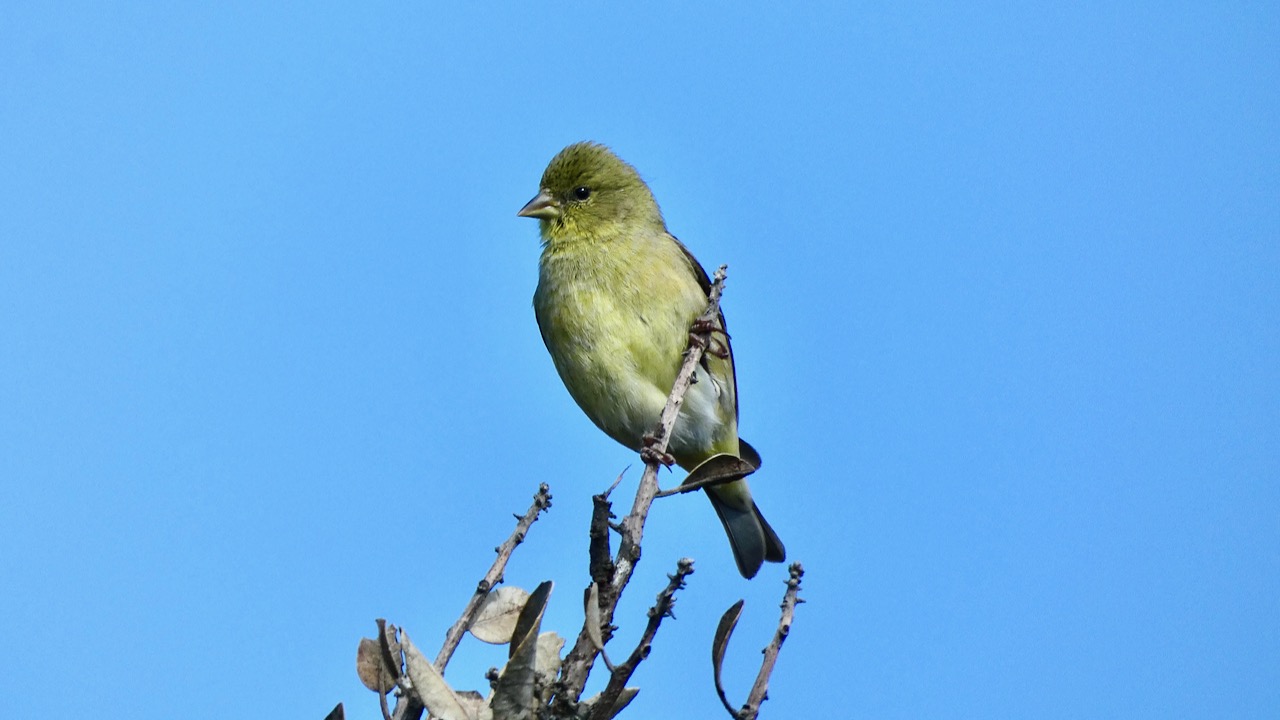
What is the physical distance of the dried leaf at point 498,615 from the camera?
2447 millimetres

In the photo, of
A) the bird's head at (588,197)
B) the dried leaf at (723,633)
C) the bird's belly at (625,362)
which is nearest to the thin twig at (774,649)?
the dried leaf at (723,633)

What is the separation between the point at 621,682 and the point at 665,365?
10.3ft

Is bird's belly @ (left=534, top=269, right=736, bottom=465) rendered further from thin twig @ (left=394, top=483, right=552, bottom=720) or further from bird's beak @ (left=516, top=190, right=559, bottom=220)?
thin twig @ (left=394, top=483, right=552, bottom=720)

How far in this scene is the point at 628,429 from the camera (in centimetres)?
550

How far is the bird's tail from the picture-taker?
19.9ft

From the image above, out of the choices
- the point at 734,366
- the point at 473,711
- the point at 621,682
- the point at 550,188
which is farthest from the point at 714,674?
the point at 550,188

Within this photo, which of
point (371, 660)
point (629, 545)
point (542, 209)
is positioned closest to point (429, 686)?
point (371, 660)

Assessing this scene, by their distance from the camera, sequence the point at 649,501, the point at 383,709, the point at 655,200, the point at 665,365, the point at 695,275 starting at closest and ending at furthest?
1. the point at 383,709
2. the point at 649,501
3. the point at 665,365
4. the point at 695,275
5. the point at 655,200

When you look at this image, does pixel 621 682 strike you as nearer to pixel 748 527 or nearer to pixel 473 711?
pixel 473 711

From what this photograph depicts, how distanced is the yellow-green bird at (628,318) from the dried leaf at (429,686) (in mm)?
3176

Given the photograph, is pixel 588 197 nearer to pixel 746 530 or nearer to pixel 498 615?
pixel 746 530

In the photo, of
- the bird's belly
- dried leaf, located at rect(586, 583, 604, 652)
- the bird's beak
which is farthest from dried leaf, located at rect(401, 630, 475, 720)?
the bird's beak

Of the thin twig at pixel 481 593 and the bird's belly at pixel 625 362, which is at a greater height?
the bird's belly at pixel 625 362

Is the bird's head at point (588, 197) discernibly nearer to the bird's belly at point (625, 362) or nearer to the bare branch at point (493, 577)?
the bird's belly at point (625, 362)
